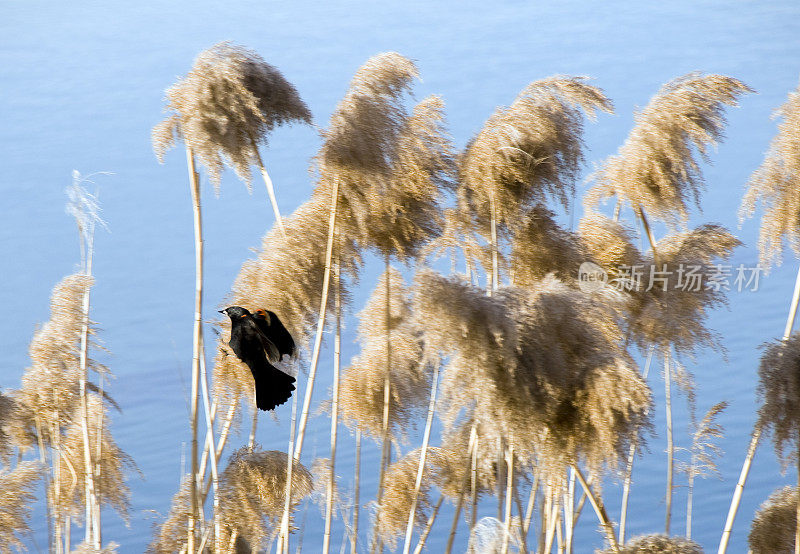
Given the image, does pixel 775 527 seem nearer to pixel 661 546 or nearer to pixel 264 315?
pixel 661 546

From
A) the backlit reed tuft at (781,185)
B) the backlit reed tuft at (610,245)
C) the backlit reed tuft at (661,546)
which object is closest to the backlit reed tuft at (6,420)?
the backlit reed tuft at (661,546)

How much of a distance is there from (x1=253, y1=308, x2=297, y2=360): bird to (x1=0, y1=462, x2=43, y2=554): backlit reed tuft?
1.40 m

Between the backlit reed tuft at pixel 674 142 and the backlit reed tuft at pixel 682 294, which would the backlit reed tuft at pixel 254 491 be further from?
the backlit reed tuft at pixel 674 142

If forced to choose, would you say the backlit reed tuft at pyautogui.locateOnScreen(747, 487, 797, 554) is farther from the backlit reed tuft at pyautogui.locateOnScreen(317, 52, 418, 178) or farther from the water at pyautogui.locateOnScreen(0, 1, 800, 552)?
the water at pyautogui.locateOnScreen(0, 1, 800, 552)

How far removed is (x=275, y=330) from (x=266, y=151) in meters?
13.3

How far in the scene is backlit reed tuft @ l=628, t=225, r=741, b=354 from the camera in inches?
171

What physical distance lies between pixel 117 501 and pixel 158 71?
14014mm


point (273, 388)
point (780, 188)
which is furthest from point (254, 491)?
point (780, 188)

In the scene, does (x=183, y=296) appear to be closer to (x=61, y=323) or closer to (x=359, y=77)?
(x=61, y=323)

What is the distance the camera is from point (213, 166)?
3.32 metres

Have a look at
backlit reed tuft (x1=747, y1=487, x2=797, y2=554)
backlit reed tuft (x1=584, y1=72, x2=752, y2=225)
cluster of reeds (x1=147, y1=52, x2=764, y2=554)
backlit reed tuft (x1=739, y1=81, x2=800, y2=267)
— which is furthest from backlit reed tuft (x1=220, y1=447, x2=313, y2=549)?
backlit reed tuft (x1=739, y1=81, x2=800, y2=267)

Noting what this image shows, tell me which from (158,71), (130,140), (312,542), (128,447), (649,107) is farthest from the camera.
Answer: (158,71)

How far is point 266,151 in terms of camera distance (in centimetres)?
1677

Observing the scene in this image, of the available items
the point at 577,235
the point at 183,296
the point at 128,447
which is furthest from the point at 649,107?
the point at 183,296
